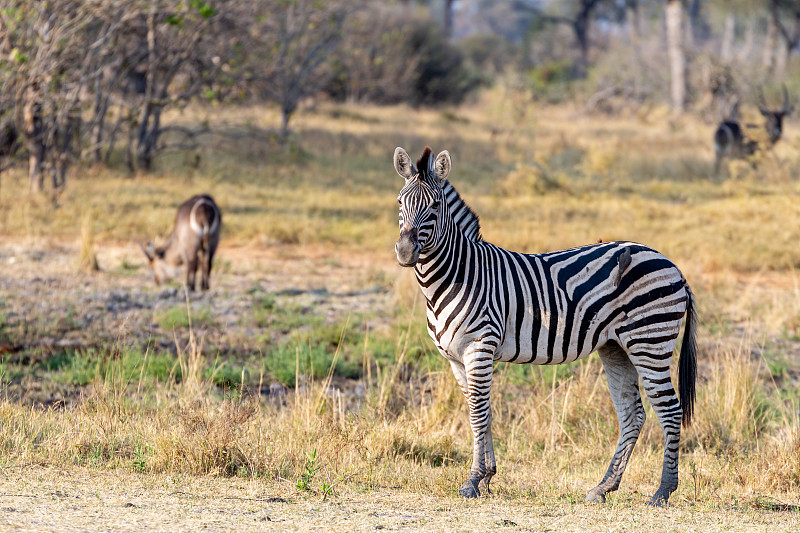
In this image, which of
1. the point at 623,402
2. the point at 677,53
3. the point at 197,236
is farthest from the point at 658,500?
the point at 677,53

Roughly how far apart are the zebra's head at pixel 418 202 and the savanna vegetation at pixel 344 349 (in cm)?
124

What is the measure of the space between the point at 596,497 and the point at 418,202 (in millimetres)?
1779

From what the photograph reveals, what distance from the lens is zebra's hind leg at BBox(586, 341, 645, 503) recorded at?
16.1 ft

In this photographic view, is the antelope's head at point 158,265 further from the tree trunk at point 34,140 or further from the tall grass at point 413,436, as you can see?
the tree trunk at point 34,140

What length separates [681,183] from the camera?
18969mm

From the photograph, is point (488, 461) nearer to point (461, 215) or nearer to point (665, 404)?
point (665, 404)

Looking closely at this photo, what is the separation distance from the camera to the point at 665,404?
4.75 m

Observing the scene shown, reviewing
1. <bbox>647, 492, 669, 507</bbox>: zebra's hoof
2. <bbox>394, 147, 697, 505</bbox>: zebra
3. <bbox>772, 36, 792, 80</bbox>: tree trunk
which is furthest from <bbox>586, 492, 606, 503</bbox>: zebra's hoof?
<bbox>772, 36, 792, 80</bbox>: tree trunk

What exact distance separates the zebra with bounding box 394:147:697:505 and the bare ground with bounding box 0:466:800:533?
0.31 m

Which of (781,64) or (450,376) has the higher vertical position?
(781,64)

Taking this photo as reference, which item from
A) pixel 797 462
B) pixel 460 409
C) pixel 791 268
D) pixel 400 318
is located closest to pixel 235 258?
pixel 400 318

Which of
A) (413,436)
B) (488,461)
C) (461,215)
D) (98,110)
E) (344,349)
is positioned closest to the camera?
(488,461)

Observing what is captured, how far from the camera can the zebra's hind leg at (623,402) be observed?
489 centimetres

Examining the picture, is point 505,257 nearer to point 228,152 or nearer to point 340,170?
point 340,170
